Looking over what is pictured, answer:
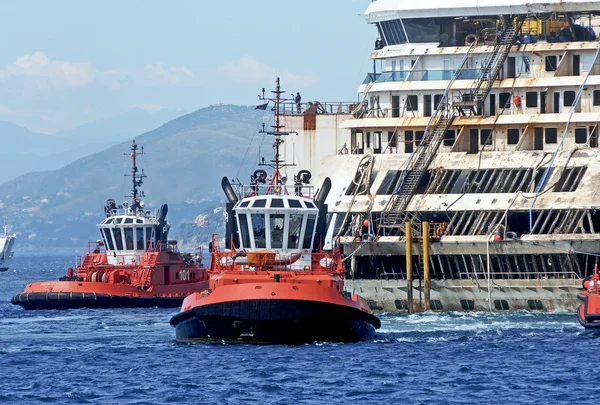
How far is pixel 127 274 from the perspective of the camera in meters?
99.9

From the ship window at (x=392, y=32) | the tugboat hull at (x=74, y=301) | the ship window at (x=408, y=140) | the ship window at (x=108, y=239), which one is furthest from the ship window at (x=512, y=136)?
the ship window at (x=108, y=239)

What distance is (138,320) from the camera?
83.8 meters

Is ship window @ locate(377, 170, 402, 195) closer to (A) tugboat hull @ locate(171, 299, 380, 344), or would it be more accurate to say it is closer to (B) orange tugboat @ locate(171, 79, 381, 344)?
(B) orange tugboat @ locate(171, 79, 381, 344)

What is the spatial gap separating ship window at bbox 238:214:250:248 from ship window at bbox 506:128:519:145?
26616mm

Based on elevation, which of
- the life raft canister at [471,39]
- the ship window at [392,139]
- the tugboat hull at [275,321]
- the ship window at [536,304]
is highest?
the life raft canister at [471,39]

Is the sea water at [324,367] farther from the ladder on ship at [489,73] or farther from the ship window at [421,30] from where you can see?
the ship window at [421,30]

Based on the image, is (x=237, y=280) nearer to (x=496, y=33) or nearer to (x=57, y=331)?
(x=57, y=331)

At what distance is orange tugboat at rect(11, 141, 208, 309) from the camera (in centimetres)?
9662

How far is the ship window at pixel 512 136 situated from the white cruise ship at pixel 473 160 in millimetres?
52

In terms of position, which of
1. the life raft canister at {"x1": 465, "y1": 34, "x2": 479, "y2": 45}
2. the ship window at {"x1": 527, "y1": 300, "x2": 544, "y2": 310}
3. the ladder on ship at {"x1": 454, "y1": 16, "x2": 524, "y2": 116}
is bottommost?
the ship window at {"x1": 527, "y1": 300, "x2": 544, "y2": 310}

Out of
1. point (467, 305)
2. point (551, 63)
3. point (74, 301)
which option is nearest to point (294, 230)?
point (467, 305)

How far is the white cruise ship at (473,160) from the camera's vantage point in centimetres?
7975

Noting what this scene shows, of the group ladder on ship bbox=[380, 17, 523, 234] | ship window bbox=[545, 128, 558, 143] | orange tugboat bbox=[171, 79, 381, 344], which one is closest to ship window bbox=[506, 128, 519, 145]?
ship window bbox=[545, 128, 558, 143]

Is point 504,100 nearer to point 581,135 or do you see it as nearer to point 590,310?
point 581,135
